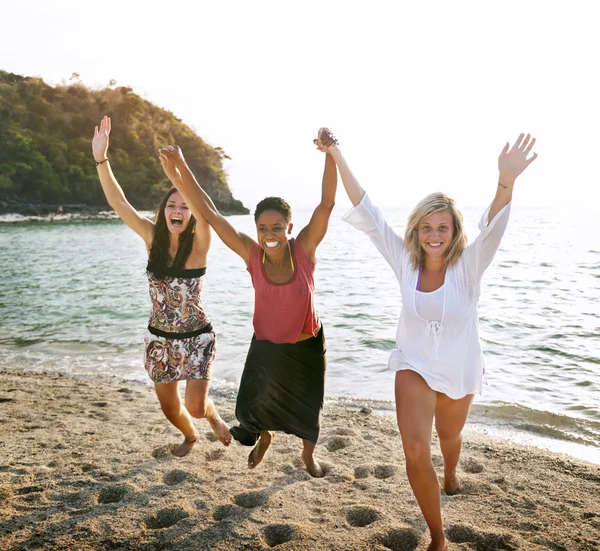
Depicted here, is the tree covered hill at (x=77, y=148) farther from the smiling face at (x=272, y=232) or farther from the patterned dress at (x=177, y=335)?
the smiling face at (x=272, y=232)

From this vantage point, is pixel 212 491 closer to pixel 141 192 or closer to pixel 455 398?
pixel 455 398

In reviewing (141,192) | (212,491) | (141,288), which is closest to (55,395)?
(212,491)

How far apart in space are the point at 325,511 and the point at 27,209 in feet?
186

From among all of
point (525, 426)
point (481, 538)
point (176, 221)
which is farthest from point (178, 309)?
point (525, 426)

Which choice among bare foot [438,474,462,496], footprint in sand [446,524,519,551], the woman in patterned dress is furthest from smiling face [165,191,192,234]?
footprint in sand [446,524,519,551]

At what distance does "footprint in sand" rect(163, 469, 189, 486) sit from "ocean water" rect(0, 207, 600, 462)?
2631 mm

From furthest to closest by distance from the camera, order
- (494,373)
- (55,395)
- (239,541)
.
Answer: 1. (494,373)
2. (55,395)
3. (239,541)

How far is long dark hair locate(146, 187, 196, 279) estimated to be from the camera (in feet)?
13.0

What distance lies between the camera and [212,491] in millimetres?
3666

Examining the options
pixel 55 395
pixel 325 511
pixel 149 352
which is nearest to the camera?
pixel 325 511

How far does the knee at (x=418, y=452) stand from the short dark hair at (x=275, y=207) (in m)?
1.65

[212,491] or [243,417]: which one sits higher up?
[243,417]

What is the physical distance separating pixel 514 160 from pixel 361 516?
7.67ft

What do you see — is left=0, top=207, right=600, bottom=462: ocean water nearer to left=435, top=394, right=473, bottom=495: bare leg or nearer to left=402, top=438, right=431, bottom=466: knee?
left=435, top=394, right=473, bottom=495: bare leg
